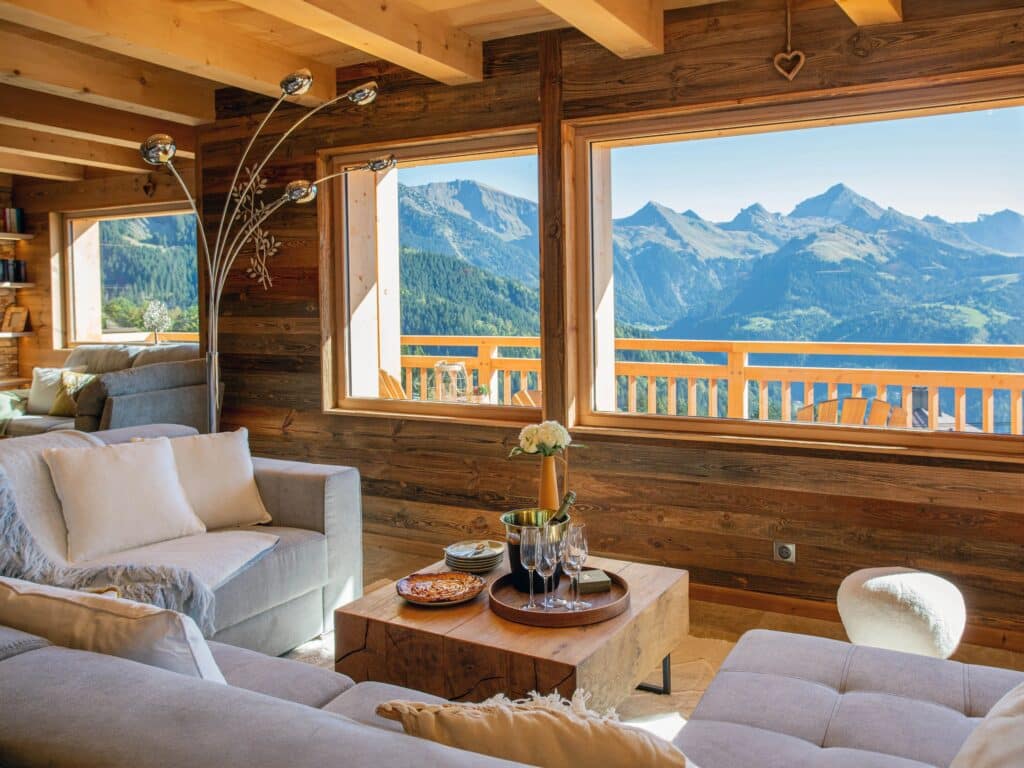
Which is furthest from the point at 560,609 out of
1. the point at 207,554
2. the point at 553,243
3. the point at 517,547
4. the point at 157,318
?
the point at 157,318

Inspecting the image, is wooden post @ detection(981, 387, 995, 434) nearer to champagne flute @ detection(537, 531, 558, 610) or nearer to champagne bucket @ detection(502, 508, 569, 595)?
champagne bucket @ detection(502, 508, 569, 595)

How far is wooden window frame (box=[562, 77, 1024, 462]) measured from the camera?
324 cm

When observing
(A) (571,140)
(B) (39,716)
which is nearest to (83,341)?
(A) (571,140)

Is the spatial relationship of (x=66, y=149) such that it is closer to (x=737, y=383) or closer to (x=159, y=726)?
(x=737, y=383)

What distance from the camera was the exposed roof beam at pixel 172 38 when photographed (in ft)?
10.9

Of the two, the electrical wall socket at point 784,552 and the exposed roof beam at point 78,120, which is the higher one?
the exposed roof beam at point 78,120

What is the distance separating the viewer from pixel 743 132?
12.2 ft

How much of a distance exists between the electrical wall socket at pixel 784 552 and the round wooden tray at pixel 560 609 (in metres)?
1.13

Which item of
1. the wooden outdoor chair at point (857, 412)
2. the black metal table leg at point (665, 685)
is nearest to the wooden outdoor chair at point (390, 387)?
the wooden outdoor chair at point (857, 412)

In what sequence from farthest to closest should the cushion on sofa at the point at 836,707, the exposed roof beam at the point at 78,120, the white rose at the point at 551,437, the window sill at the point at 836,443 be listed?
the exposed roof beam at the point at 78,120 → the window sill at the point at 836,443 → the white rose at the point at 551,437 → the cushion on sofa at the point at 836,707

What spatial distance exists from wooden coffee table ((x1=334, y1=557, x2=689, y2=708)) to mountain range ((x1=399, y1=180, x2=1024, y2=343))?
1.84 m

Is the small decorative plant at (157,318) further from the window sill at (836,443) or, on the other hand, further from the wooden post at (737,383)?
the wooden post at (737,383)

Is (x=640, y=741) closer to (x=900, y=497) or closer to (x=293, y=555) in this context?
(x=293, y=555)

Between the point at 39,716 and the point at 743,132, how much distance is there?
3.37m
